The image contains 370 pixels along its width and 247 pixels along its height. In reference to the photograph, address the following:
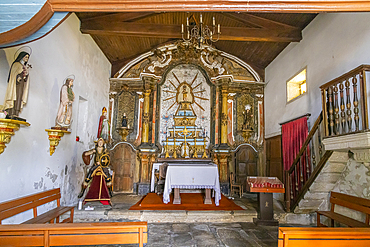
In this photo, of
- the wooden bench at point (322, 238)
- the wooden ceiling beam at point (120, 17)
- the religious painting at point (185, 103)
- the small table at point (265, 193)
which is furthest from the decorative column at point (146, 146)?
the wooden bench at point (322, 238)

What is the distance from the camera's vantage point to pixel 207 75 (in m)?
8.64

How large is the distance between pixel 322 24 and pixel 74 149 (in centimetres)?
659

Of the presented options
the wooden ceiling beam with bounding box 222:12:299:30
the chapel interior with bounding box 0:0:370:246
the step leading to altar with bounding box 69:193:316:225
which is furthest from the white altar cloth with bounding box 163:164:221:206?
the wooden ceiling beam with bounding box 222:12:299:30

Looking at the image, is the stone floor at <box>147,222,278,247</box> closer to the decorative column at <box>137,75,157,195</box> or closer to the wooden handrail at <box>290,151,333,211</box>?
the wooden handrail at <box>290,151,333,211</box>

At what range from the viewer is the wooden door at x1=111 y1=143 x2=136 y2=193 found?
794 centimetres

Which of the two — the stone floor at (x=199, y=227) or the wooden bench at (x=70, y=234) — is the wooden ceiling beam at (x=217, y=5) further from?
the stone floor at (x=199, y=227)

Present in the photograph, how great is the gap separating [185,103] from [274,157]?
3.41m

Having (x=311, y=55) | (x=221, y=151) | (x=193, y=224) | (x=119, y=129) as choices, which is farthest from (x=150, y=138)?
(x=311, y=55)

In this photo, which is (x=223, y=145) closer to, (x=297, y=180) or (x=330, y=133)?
(x=297, y=180)

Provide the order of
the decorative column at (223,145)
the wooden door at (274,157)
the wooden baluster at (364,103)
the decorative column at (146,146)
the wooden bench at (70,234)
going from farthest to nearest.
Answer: the decorative column at (223,145) < the decorative column at (146,146) < the wooden door at (274,157) < the wooden baluster at (364,103) < the wooden bench at (70,234)

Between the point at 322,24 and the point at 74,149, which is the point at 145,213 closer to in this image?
the point at 74,149

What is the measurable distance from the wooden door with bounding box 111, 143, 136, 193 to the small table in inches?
170

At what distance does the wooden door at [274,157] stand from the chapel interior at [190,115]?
0.22 ft

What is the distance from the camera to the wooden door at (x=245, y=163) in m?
8.23
